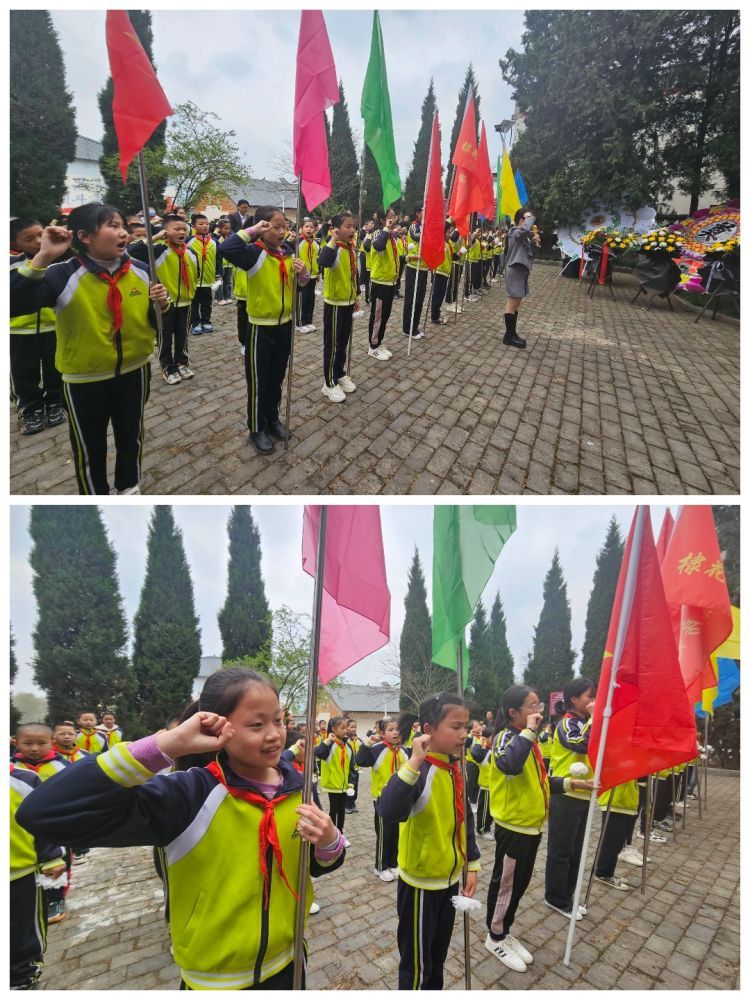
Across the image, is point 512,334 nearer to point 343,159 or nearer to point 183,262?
A: point 183,262

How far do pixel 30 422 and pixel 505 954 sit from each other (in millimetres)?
6223

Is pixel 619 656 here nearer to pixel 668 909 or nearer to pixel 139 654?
pixel 668 909

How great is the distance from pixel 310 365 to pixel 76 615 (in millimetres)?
13156

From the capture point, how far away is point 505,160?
1145 cm

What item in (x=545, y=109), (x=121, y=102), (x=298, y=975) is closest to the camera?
(x=298, y=975)

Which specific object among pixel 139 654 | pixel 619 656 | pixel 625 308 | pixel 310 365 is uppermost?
pixel 625 308

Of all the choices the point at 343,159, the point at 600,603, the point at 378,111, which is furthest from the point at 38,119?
the point at 600,603

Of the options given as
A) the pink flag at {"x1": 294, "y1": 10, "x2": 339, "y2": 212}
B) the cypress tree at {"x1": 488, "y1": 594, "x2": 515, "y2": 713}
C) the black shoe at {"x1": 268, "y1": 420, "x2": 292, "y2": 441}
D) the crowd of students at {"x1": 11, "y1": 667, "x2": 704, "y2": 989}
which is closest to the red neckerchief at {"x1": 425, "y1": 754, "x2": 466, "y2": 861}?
the crowd of students at {"x1": 11, "y1": 667, "x2": 704, "y2": 989}

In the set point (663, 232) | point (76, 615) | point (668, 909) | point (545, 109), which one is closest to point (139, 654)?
point (76, 615)

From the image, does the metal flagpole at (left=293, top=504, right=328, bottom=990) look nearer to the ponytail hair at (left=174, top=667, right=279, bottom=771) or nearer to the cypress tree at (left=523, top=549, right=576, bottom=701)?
the ponytail hair at (left=174, top=667, right=279, bottom=771)

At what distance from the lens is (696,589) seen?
4.96m

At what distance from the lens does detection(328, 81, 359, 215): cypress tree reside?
31.8 m

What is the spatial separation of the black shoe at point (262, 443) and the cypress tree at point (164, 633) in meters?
13.3

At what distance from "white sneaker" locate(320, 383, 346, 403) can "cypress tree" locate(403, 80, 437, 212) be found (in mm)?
35133
